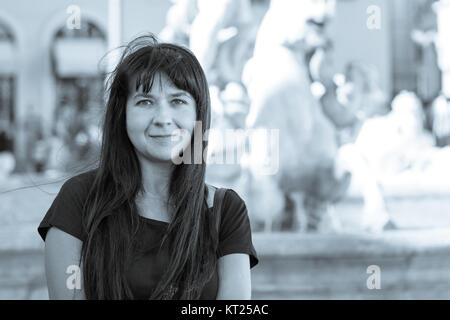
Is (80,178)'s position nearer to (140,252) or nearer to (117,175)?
(117,175)

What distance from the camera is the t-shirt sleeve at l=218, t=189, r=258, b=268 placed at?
1553mm

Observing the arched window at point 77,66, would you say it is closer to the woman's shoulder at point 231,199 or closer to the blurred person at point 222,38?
the blurred person at point 222,38

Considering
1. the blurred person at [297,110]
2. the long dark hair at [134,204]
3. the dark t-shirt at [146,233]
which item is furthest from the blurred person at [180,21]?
the dark t-shirt at [146,233]

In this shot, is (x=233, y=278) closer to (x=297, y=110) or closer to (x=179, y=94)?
(x=179, y=94)

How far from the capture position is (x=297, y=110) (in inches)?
135

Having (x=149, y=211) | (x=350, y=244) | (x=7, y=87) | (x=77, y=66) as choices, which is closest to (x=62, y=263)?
(x=149, y=211)

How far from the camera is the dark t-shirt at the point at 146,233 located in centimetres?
146

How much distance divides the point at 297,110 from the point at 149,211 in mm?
1952

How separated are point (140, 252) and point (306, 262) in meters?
1.53

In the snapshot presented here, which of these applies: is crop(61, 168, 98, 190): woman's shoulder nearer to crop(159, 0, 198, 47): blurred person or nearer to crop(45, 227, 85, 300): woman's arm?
crop(45, 227, 85, 300): woman's arm

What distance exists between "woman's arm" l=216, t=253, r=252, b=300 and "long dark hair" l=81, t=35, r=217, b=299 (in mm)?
28

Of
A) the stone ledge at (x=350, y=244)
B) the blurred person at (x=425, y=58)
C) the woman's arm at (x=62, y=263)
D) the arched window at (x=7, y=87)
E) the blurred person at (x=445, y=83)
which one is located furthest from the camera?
the blurred person at (x=425, y=58)

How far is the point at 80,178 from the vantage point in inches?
61.2
